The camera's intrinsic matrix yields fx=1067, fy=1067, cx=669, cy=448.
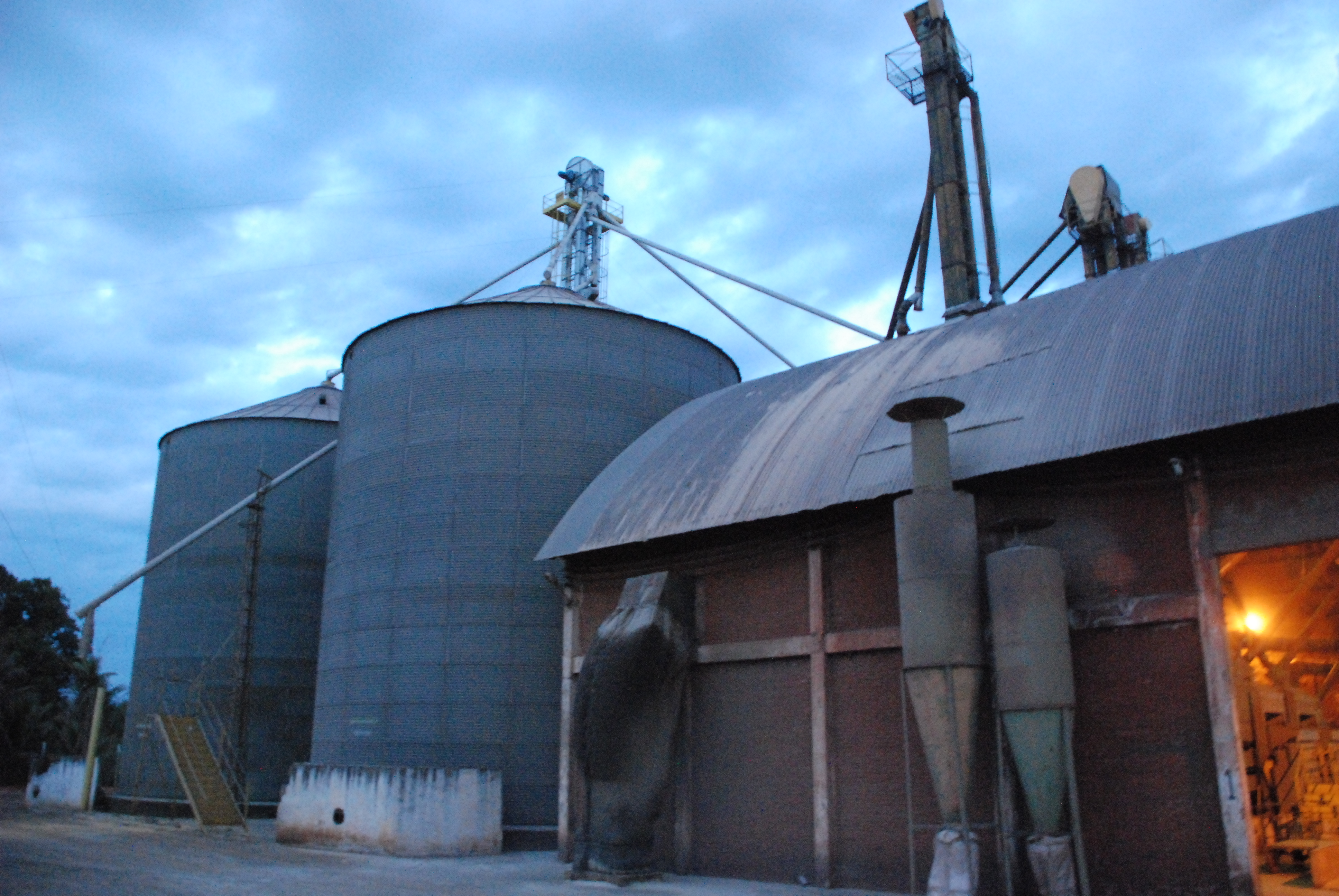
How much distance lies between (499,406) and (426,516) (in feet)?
9.60

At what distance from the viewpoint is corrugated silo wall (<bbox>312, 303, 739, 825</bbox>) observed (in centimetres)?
2220

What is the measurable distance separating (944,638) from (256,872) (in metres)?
11.4

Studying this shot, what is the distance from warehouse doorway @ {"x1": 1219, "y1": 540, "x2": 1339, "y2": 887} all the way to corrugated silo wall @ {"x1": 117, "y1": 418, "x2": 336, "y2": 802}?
24.7 meters

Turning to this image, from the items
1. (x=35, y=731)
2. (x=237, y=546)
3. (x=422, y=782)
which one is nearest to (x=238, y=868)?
(x=422, y=782)

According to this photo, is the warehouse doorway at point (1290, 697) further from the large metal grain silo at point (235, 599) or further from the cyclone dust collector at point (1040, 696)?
the large metal grain silo at point (235, 599)

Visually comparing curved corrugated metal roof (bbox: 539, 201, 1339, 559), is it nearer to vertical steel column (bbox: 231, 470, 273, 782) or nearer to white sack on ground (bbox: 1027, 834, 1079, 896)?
white sack on ground (bbox: 1027, 834, 1079, 896)

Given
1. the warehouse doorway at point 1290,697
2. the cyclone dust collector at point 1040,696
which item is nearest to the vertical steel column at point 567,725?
the cyclone dust collector at point 1040,696

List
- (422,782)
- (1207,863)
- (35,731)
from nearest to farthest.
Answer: (1207,863) → (422,782) → (35,731)

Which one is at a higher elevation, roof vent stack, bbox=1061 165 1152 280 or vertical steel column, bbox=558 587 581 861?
roof vent stack, bbox=1061 165 1152 280

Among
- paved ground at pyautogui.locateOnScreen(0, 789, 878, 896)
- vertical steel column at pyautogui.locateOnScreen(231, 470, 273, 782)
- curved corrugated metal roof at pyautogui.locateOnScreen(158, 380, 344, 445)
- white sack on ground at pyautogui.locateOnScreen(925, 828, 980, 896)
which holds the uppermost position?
curved corrugated metal roof at pyautogui.locateOnScreen(158, 380, 344, 445)

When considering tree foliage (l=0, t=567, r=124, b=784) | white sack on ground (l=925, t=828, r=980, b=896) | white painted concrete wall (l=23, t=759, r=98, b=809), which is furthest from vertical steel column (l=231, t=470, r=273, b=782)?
white sack on ground (l=925, t=828, r=980, b=896)

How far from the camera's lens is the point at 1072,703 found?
12.3 meters

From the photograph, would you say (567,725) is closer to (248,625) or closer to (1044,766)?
(1044,766)

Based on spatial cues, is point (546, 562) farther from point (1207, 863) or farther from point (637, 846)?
point (1207, 863)
